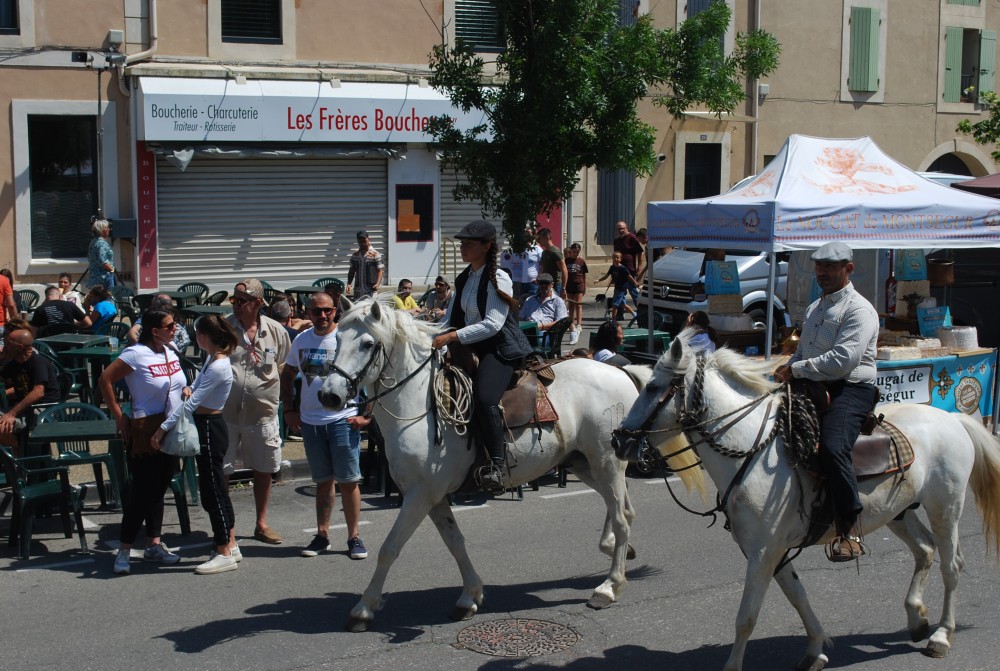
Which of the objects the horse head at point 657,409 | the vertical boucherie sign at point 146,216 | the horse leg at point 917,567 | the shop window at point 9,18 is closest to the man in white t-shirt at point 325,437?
the horse head at point 657,409

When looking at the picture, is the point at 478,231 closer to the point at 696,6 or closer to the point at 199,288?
the point at 199,288

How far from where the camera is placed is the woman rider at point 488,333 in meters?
6.81

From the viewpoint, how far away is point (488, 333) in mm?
6816

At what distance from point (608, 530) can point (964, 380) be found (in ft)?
19.5

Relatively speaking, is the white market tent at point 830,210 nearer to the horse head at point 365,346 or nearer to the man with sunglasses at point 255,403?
the man with sunglasses at point 255,403

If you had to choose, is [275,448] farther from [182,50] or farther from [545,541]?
[182,50]

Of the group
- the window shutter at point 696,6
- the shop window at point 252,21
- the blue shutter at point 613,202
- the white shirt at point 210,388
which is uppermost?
the window shutter at point 696,6

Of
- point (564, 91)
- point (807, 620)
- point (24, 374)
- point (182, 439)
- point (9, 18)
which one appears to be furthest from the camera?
point (9, 18)

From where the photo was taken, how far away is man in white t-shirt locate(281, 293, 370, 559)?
809 cm

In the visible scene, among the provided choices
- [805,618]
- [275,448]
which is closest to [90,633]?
[275,448]

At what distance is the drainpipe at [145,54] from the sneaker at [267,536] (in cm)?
1309

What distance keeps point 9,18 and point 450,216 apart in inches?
349

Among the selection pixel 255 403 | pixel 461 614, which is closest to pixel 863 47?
pixel 255 403

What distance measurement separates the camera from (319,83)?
68.2ft
